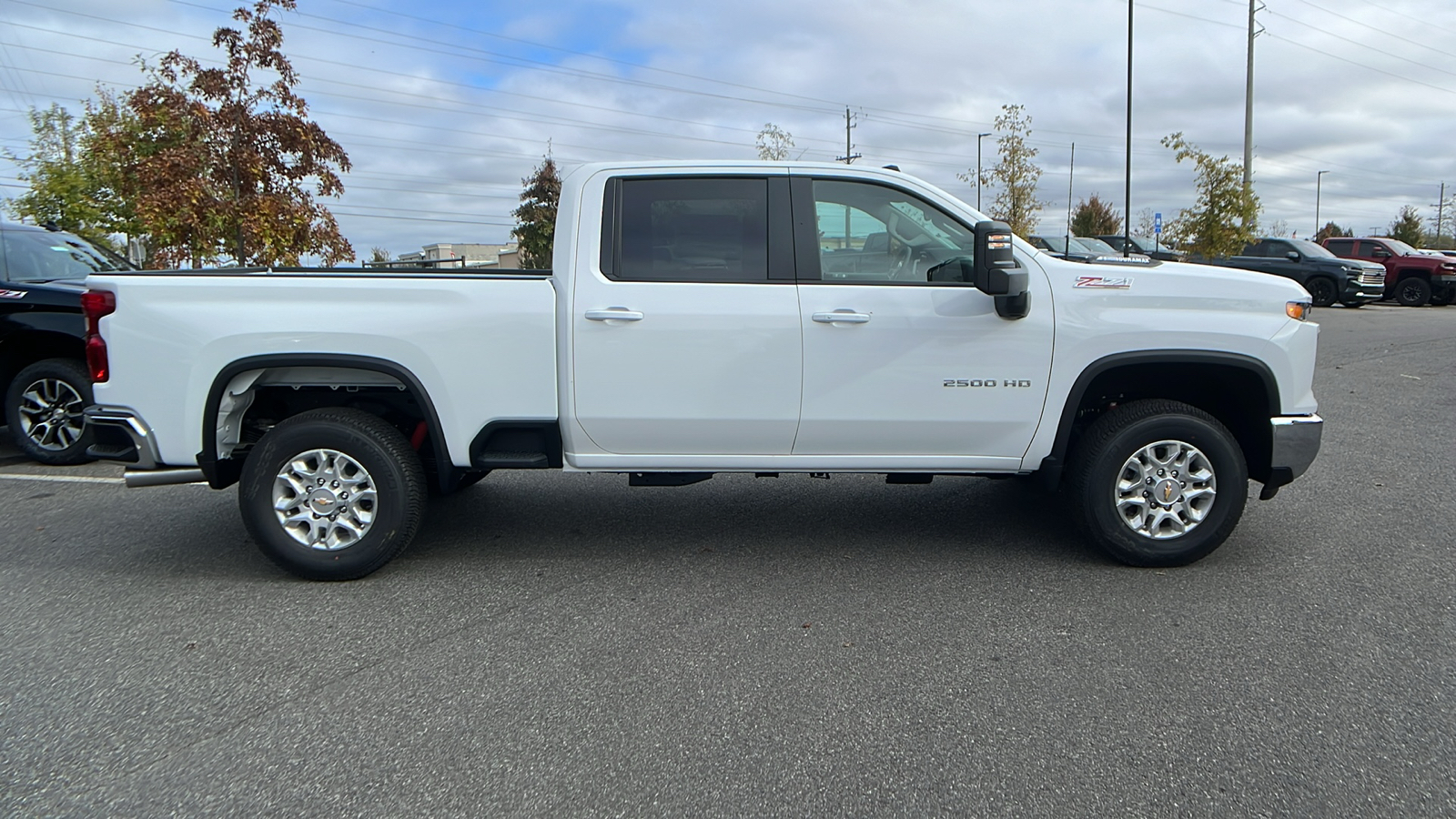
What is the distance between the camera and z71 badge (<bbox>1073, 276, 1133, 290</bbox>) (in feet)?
15.5

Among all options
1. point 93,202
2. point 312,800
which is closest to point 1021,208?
point 93,202

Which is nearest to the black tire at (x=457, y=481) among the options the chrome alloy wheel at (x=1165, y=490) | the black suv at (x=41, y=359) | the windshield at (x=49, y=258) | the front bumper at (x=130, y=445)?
the front bumper at (x=130, y=445)

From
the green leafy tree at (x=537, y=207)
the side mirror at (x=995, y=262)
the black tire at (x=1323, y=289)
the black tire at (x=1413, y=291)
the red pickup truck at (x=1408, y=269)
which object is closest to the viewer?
the side mirror at (x=995, y=262)

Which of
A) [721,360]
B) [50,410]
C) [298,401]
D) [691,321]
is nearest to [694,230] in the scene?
[691,321]

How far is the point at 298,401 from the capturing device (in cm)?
522

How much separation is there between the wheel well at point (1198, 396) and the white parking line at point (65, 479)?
6.50 m

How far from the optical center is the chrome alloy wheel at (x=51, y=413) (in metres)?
7.73

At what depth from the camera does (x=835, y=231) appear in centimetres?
485

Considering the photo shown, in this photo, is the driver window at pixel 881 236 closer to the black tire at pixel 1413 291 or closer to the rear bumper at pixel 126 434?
the rear bumper at pixel 126 434

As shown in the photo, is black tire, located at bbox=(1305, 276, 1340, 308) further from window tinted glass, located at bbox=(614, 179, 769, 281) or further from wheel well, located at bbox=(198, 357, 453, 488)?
wheel well, located at bbox=(198, 357, 453, 488)

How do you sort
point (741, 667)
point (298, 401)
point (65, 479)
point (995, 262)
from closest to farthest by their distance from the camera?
point (741, 667) → point (995, 262) → point (298, 401) → point (65, 479)

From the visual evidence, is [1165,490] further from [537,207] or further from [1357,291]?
[537,207]

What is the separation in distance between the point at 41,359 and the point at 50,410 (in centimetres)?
40

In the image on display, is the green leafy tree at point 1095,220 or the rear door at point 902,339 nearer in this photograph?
the rear door at point 902,339
